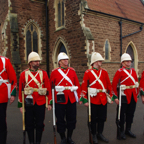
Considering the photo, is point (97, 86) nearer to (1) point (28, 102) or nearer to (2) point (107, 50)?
(1) point (28, 102)

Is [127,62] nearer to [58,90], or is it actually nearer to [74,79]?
[74,79]

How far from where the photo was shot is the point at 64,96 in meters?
3.59

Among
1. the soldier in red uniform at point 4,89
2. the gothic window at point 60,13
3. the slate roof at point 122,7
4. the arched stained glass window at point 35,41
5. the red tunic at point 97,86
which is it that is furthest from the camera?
the arched stained glass window at point 35,41

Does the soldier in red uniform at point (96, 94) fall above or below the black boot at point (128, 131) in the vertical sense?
above

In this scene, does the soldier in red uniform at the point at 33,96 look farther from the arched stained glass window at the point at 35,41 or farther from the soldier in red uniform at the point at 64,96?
the arched stained glass window at the point at 35,41

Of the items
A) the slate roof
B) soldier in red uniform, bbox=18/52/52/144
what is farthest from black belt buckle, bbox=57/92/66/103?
the slate roof

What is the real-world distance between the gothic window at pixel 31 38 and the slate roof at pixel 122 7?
507cm

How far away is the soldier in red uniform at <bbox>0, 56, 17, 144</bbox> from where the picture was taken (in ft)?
10.9

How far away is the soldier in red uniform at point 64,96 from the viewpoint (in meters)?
3.59

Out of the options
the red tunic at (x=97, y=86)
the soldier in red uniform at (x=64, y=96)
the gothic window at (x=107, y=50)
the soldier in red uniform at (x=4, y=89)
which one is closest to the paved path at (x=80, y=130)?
the soldier in red uniform at (x=64, y=96)

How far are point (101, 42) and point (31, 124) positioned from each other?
9.61m

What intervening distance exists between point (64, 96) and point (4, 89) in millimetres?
1240

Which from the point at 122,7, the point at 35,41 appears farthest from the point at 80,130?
the point at 122,7

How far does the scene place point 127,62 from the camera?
13.6 ft
